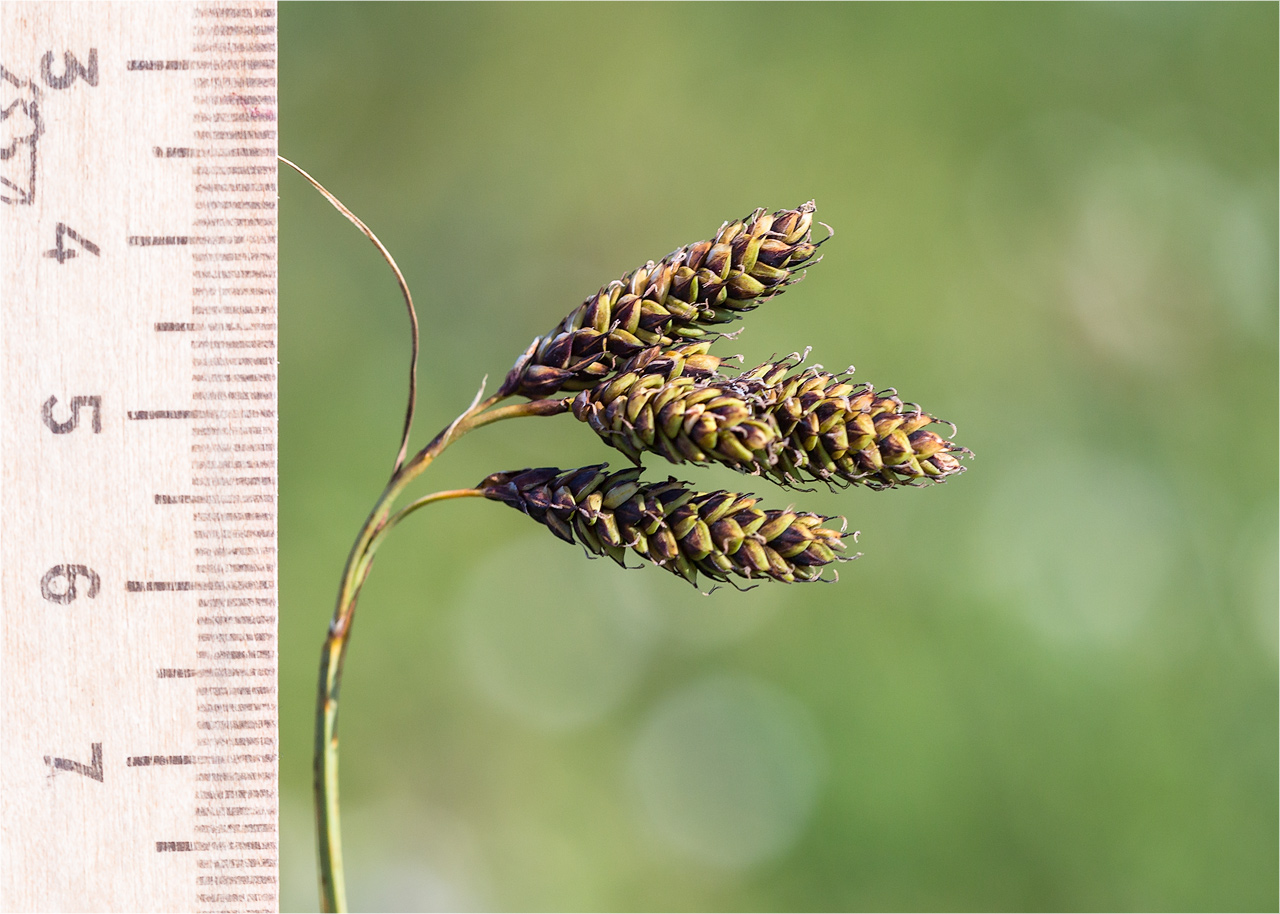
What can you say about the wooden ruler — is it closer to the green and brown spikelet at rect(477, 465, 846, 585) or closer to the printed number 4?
the printed number 4

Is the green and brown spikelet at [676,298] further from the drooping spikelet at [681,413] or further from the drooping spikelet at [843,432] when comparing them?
the drooping spikelet at [843,432]

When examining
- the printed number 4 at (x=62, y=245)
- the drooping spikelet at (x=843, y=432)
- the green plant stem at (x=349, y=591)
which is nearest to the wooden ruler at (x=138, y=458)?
the printed number 4 at (x=62, y=245)

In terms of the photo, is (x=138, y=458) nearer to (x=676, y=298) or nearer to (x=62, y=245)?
(x=62, y=245)

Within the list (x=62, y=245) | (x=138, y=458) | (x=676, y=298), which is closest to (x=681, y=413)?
(x=676, y=298)

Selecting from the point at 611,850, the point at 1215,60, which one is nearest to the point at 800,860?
the point at 611,850

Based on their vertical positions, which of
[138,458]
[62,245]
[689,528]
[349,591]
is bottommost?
[349,591]

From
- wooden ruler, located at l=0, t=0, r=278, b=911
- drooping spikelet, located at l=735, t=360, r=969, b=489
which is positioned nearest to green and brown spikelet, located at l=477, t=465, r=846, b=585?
drooping spikelet, located at l=735, t=360, r=969, b=489
